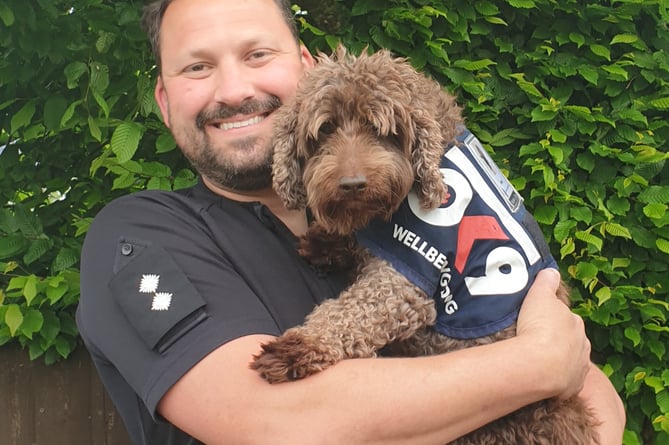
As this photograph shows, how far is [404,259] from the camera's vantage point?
7.90 feet

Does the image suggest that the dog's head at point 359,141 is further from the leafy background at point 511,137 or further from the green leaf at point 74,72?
the green leaf at point 74,72

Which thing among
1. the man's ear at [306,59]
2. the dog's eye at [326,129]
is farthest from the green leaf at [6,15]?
the dog's eye at [326,129]

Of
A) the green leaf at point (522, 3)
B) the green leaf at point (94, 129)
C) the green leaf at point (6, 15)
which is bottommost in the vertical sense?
the green leaf at point (94, 129)

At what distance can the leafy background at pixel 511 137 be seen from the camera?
132 inches

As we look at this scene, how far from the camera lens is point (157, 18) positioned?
3.08m

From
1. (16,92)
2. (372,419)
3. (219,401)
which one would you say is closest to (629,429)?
(372,419)

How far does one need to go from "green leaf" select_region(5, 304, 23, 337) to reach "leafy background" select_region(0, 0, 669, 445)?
9 cm

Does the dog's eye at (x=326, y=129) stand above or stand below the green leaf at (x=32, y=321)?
above

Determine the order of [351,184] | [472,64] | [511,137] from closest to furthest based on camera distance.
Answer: [351,184]
[472,64]
[511,137]

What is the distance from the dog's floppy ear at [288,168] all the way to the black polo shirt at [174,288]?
0.40 ft

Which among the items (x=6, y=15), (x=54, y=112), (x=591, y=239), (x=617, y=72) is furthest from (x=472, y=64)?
(x=6, y=15)

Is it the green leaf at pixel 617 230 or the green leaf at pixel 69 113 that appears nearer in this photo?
the green leaf at pixel 69 113

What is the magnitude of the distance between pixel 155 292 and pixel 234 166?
36.5 inches

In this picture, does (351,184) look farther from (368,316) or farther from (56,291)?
(56,291)
